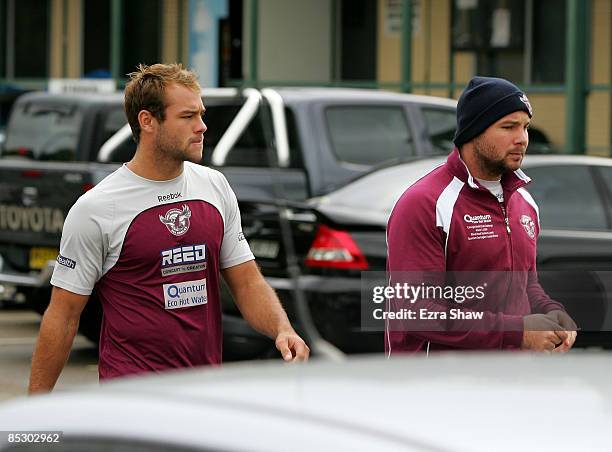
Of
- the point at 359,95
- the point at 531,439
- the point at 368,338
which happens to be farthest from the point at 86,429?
the point at 359,95

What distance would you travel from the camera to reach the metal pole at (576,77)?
52.0 ft

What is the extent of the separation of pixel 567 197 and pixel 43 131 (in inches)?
182

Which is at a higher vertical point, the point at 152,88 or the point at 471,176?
the point at 152,88

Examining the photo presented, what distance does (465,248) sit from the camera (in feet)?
14.2

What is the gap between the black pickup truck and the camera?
9.57 meters

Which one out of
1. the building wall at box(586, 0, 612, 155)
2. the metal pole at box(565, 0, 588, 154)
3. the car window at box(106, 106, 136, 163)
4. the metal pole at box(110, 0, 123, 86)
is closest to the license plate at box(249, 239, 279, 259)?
the car window at box(106, 106, 136, 163)

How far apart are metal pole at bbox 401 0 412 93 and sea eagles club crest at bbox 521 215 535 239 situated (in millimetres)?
14499

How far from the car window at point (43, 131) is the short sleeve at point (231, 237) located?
642 centimetres

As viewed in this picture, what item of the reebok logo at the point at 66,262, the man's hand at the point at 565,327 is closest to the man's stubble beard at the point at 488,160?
the man's hand at the point at 565,327

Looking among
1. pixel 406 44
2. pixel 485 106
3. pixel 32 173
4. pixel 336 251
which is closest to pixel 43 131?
pixel 32 173

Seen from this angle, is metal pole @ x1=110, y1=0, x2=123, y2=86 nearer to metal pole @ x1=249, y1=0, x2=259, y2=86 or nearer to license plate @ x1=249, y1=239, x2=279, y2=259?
metal pole @ x1=249, y1=0, x2=259, y2=86

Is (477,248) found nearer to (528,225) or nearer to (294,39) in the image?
(528,225)

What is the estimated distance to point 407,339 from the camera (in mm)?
4336

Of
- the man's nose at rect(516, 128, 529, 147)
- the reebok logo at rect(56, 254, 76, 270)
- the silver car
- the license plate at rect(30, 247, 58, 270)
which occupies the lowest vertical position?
the license plate at rect(30, 247, 58, 270)
